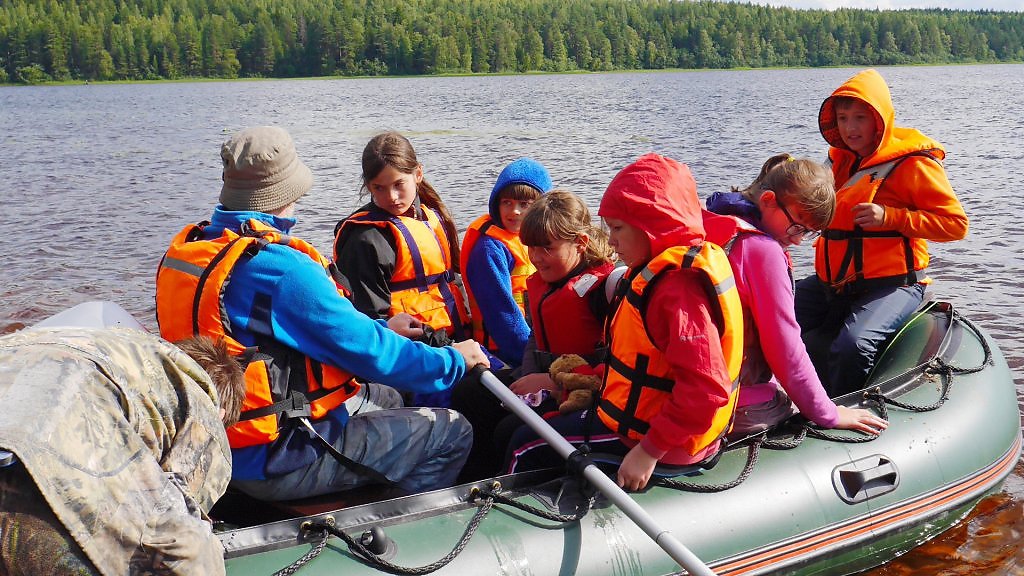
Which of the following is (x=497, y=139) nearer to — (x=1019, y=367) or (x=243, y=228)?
(x=1019, y=367)

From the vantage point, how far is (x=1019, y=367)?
5.97m

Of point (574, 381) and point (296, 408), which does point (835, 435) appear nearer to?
point (574, 381)

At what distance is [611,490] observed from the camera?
278 cm

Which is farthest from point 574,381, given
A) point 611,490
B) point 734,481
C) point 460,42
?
point 460,42

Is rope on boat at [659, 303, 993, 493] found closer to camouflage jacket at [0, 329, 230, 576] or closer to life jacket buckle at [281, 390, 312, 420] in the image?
life jacket buckle at [281, 390, 312, 420]

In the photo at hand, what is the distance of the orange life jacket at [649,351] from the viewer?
2.70 meters

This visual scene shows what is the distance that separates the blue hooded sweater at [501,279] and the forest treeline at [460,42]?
59.4m

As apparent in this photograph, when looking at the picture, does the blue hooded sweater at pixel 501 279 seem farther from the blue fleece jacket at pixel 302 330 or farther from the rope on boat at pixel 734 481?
the rope on boat at pixel 734 481

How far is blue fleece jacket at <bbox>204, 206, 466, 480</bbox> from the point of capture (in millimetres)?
2631

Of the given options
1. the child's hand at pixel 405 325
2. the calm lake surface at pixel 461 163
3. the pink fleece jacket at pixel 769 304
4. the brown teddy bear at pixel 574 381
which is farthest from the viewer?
the calm lake surface at pixel 461 163

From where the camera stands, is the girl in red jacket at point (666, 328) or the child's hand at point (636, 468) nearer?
the girl in red jacket at point (666, 328)

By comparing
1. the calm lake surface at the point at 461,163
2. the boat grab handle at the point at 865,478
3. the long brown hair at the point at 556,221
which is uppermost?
the long brown hair at the point at 556,221

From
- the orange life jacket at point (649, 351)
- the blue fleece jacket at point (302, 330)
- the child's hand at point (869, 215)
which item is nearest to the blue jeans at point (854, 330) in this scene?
the child's hand at point (869, 215)

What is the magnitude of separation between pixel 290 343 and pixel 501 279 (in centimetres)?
138
